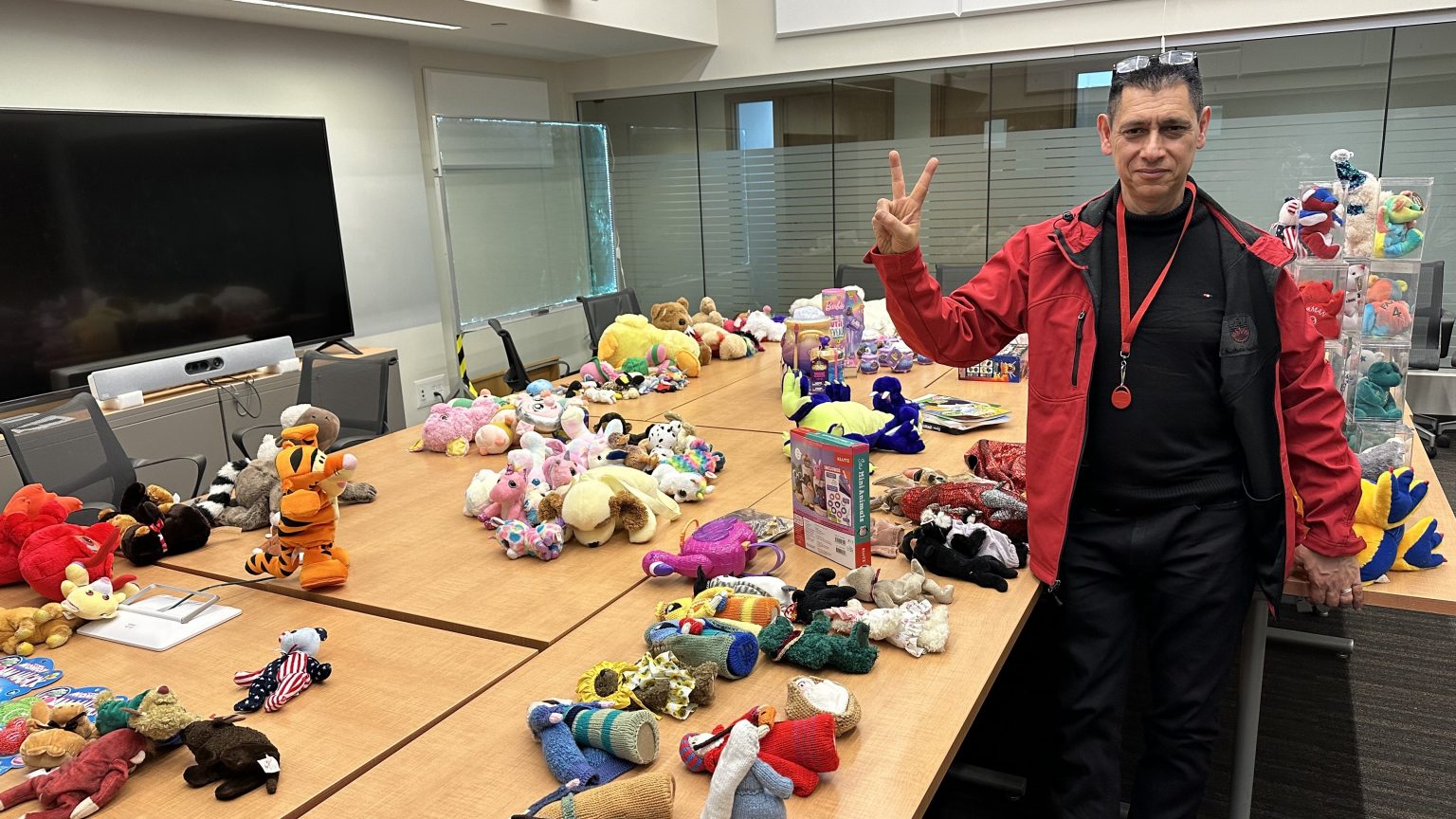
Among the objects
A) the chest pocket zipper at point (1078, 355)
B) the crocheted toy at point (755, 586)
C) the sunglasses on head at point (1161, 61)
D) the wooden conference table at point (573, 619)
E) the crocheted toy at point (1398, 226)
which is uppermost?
the sunglasses on head at point (1161, 61)

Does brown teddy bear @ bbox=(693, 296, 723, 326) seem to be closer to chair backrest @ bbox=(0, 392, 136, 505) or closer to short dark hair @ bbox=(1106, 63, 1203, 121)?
chair backrest @ bbox=(0, 392, 136, 505)

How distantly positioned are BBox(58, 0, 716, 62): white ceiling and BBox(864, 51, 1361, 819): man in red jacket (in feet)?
12.7

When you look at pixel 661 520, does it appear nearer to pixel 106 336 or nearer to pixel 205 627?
pixel 205 627

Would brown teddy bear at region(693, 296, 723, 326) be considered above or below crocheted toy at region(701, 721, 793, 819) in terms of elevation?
above

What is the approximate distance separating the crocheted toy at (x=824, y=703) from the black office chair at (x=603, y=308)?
375 cm

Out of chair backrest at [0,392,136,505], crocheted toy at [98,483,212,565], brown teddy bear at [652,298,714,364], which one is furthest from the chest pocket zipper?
chair backrest at [0,392,136,505]

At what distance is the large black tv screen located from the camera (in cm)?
412

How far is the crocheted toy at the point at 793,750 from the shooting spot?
1266 mm

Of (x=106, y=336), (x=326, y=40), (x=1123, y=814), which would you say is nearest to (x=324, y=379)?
(x=106, y=336)

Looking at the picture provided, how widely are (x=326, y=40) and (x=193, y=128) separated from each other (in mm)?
1064

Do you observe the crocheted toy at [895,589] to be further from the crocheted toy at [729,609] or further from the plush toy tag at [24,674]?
the plush toy tag at [24,674]

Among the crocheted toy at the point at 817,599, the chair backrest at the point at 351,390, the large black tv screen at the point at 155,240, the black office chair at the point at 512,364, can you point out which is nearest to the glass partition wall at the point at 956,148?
the black office chair at the point at 512,364

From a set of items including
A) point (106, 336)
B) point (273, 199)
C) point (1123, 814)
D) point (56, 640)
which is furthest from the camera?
point (273, 199)

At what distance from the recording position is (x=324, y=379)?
3836 millimetres
